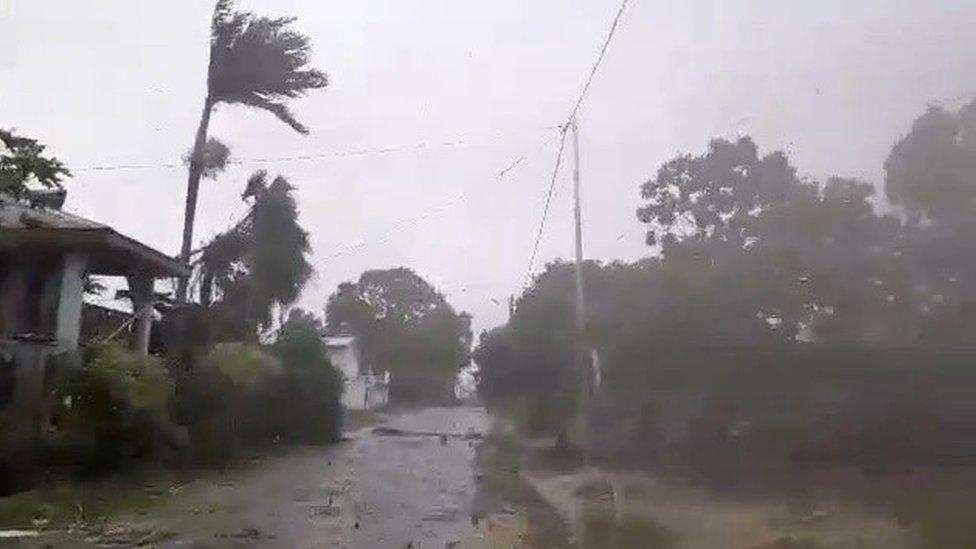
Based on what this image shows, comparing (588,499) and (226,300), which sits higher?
(226,300)

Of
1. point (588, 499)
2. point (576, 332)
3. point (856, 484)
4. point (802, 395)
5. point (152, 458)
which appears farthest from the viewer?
point (576, 332)

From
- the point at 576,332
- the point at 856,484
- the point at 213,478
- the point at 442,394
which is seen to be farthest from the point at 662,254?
the point at 442,394

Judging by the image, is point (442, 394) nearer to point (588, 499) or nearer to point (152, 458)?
point (152, 458)

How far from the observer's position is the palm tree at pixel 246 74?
23.6 metres

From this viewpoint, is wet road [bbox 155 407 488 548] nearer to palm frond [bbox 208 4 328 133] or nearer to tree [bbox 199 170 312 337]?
tree [bbox 199 170 312 337]

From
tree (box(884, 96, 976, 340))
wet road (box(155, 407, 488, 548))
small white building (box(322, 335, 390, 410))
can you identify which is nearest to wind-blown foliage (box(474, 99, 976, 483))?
tree (box(884, 96, 976, 340))

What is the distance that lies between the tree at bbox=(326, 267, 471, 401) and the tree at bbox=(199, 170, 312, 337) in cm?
490

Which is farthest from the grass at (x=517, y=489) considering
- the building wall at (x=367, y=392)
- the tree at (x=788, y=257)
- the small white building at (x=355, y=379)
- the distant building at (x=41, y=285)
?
the distant building at (x=41, y=285)

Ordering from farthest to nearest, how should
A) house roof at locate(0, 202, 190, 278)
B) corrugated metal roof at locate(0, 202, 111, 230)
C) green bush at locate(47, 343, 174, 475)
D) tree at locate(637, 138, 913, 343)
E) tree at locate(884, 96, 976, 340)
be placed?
corrugated metal roof at locate(0, 202, 111, 230) < house roof at locate(0, 202, 190, 278) < green bush at locate(47, 343, 174, 475) < tree at locate(637, 138, 913, 343) < tree at locate(884, 96, 976, 340)

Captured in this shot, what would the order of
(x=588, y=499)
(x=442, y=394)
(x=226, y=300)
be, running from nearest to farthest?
(x=588, y=499) → (x=226, y=300) → (x=442, y=394)

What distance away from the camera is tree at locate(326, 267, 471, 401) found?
29391 millimetres

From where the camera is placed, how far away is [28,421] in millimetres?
14258

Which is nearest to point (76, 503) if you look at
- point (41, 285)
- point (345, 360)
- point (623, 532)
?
point (41, 285)

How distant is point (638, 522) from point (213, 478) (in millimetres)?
8336
